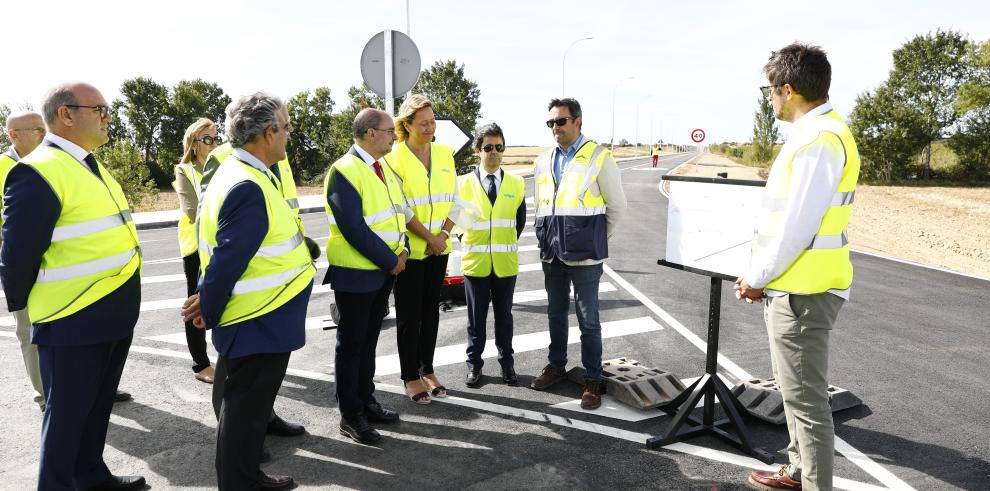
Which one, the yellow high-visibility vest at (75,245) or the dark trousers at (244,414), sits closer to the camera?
the dark trousers at (244,414)

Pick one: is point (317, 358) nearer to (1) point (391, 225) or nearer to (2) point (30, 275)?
(1) point (391, 225)

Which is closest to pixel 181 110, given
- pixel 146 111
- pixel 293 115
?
pixel 146 111

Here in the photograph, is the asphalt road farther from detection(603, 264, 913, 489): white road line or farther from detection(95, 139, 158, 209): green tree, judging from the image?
detection(95, 139, 158, 209): green tree

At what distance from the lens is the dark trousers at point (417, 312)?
15.2 ft

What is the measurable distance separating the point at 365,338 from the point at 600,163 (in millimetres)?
2109

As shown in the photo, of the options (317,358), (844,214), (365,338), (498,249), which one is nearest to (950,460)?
(844,214)

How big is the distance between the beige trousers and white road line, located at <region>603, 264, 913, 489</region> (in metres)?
0.75

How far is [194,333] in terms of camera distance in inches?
198

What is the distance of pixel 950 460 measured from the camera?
381 cm

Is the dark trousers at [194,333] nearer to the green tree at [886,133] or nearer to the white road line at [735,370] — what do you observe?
the white road line at [735,370]

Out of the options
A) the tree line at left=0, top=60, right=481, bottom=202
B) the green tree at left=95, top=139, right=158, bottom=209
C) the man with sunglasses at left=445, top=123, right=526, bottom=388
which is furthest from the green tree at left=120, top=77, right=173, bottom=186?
the man with sunglasses at left=445, top=123, right=526, bottom=388

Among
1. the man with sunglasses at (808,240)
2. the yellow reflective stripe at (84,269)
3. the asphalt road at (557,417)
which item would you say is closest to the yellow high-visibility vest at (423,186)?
the asphalt road at (557,417)

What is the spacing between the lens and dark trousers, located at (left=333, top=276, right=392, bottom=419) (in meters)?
3.99

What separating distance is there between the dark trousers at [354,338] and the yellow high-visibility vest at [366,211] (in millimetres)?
230
